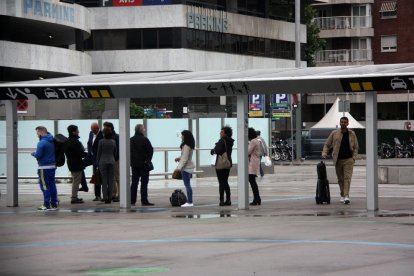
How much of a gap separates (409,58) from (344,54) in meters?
5.39

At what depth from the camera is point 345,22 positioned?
9338cm

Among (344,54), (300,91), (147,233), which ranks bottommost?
(147,233)

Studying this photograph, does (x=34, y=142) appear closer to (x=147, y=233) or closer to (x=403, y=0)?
(x=147, y=233)

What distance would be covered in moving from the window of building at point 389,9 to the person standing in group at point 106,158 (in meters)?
69.1

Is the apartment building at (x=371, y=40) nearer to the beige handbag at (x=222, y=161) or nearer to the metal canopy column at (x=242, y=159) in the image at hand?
the beige handbag at (x=222, y=161)

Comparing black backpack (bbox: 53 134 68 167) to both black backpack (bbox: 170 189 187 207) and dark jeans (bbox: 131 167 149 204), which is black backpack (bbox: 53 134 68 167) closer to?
dark jeans (bbox: 131 167 149 204)

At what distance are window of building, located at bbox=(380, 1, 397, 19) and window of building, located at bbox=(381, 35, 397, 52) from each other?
1681 mm

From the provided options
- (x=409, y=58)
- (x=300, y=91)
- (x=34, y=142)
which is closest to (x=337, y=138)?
(x=300, y=91)

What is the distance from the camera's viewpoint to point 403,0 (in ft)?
300

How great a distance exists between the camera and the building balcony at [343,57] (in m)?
93.1

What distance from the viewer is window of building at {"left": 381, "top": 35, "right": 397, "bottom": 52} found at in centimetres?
9238

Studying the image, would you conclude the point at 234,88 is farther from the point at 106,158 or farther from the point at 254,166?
the point at 106,158

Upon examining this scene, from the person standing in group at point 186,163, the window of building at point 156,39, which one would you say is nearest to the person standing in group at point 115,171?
the person standing in group at point 186,163

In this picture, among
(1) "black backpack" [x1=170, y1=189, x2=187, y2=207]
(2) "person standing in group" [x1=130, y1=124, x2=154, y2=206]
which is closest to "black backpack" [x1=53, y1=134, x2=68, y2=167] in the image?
(2) "person standing in group" [x1=130, y1=124, x2=154, y2=206]
